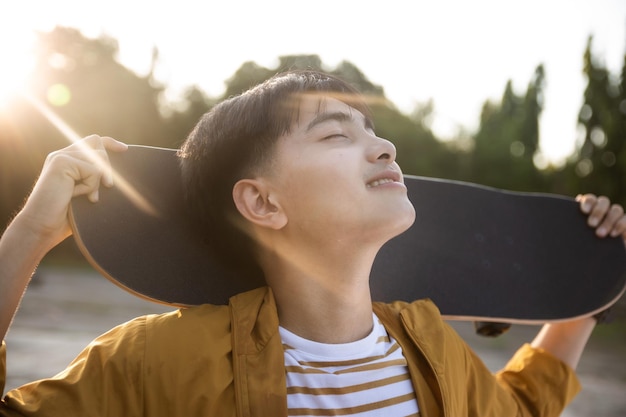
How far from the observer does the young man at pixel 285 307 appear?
1.20m

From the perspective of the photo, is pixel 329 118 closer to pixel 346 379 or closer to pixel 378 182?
pixel 378 182

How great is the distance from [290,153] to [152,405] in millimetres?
682

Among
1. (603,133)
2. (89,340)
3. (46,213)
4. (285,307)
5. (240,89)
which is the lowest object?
(285,307)

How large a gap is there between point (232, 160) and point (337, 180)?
0.35 metres

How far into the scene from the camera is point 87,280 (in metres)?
11.7

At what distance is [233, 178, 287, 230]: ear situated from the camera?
4.91 ft

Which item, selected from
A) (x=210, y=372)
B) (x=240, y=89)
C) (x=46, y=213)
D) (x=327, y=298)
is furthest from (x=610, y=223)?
(x=240, y=89)

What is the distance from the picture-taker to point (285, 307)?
1474 millimetres

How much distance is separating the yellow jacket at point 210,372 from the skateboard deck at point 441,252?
20 cm

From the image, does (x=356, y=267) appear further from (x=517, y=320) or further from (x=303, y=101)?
(x=517, y=320)

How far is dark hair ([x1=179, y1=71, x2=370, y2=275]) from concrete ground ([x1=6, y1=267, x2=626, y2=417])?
3117mm

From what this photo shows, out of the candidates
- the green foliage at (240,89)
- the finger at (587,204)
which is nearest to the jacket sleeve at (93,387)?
the finger at (587,204)

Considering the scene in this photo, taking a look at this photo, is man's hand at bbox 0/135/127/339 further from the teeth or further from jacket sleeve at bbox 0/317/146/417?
the teeth

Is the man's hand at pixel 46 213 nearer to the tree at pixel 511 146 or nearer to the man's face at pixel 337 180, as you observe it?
the man's face at pixel 337 180
